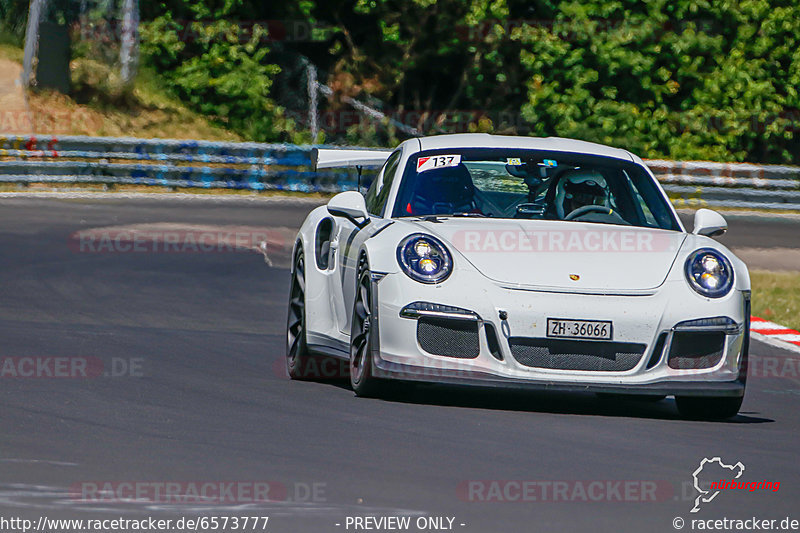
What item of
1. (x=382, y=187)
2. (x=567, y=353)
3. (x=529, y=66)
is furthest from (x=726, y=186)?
(x=567, y=353)

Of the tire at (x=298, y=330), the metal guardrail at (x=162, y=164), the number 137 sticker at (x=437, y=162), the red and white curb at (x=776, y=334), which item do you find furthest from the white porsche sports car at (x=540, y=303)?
the metal guardrail at (x=162, y=164)

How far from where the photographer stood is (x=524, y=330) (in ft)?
24.8

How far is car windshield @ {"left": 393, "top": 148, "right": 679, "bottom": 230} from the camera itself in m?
8.64

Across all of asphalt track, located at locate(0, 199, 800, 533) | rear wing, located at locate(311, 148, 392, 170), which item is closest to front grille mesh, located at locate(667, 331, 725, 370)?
asphalt track, located at locate(0, 199, 800, 533)

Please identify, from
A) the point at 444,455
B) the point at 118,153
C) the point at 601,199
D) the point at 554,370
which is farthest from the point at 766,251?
the point at 444,455

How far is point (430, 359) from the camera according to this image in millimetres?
→ 7633

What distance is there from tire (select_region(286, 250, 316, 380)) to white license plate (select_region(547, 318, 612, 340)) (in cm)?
201

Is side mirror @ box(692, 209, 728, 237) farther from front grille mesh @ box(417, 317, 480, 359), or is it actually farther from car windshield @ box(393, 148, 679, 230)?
front grille mesh @ box(417, 317, 480, 359)

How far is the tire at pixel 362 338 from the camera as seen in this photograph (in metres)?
7.84

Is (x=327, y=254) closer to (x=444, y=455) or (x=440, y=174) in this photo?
(x=440, y=174)

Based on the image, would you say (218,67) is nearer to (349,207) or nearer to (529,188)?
(529,188)

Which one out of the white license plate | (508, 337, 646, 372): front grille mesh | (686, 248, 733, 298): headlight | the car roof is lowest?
(508, 337, 646, 372): front grille mesh

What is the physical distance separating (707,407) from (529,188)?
5.27 feet

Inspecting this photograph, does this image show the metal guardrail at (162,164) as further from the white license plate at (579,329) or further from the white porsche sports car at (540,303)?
the white license plate at (579,329)
